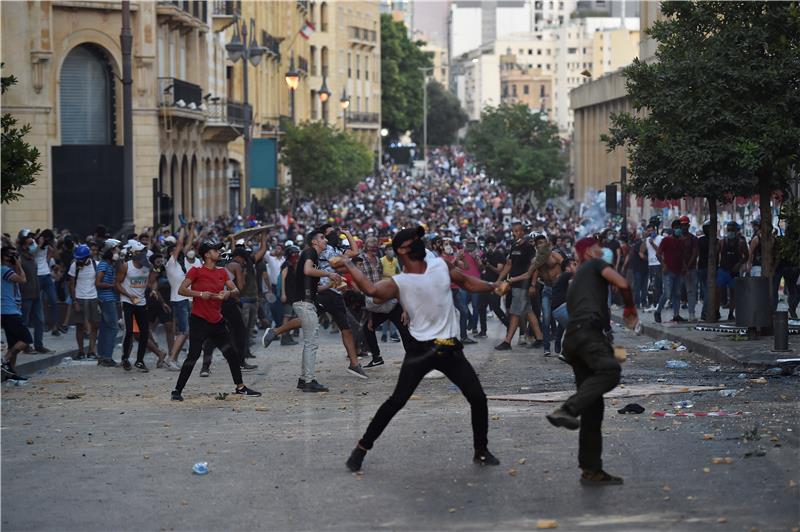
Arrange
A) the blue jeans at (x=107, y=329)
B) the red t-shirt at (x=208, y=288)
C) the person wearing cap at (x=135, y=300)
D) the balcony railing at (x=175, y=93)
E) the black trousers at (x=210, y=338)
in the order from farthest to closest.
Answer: the balcony railing at (x=175, y=93) < the blue jeans at (x=107, y=329) < the person wearing cap at (x=135, y=300) < the red t-shirt at (x=208, y=288) < the black trousers at (x=210, y=338)

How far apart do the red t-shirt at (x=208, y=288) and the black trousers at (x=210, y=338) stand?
0.20 feet

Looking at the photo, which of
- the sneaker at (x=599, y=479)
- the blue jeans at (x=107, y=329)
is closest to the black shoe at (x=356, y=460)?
the sneaker at (x=599, y=479)

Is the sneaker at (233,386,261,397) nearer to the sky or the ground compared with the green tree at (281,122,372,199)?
nearer to the ground

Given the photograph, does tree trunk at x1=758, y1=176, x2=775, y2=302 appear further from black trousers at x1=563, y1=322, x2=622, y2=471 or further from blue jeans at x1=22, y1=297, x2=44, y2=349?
black trousers at x1=563, y1=322, x2=622, y2=471

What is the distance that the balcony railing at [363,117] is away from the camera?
109856mm

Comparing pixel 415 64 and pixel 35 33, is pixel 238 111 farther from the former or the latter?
pixel 415 64

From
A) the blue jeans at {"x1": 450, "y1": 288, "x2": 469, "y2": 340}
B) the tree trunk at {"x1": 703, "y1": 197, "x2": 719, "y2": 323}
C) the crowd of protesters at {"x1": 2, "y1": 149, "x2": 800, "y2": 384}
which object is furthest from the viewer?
the tree trunk at {"x1": 703, "y1": 197, "x2": 719, "y2": 323}

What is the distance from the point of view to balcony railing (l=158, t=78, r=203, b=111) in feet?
145

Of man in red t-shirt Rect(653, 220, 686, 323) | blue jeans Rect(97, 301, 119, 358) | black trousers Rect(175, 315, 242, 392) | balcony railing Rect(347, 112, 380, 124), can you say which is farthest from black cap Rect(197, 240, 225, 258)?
balcony railing Rect(347, 112, 380, 124)

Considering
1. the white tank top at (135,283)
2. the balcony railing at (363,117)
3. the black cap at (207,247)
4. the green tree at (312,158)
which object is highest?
the balcony railing at (363,117)

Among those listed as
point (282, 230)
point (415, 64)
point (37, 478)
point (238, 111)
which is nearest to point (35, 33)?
point (282, 230)

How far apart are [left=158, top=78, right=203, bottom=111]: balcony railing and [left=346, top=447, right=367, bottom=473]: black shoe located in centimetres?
3460

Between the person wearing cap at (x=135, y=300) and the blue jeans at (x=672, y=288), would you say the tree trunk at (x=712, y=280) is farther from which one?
the person wearing cap at (x=135, y=300)

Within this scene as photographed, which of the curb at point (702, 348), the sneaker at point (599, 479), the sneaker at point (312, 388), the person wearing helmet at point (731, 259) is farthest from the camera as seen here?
the person wearing helmet at point (731, 259)
